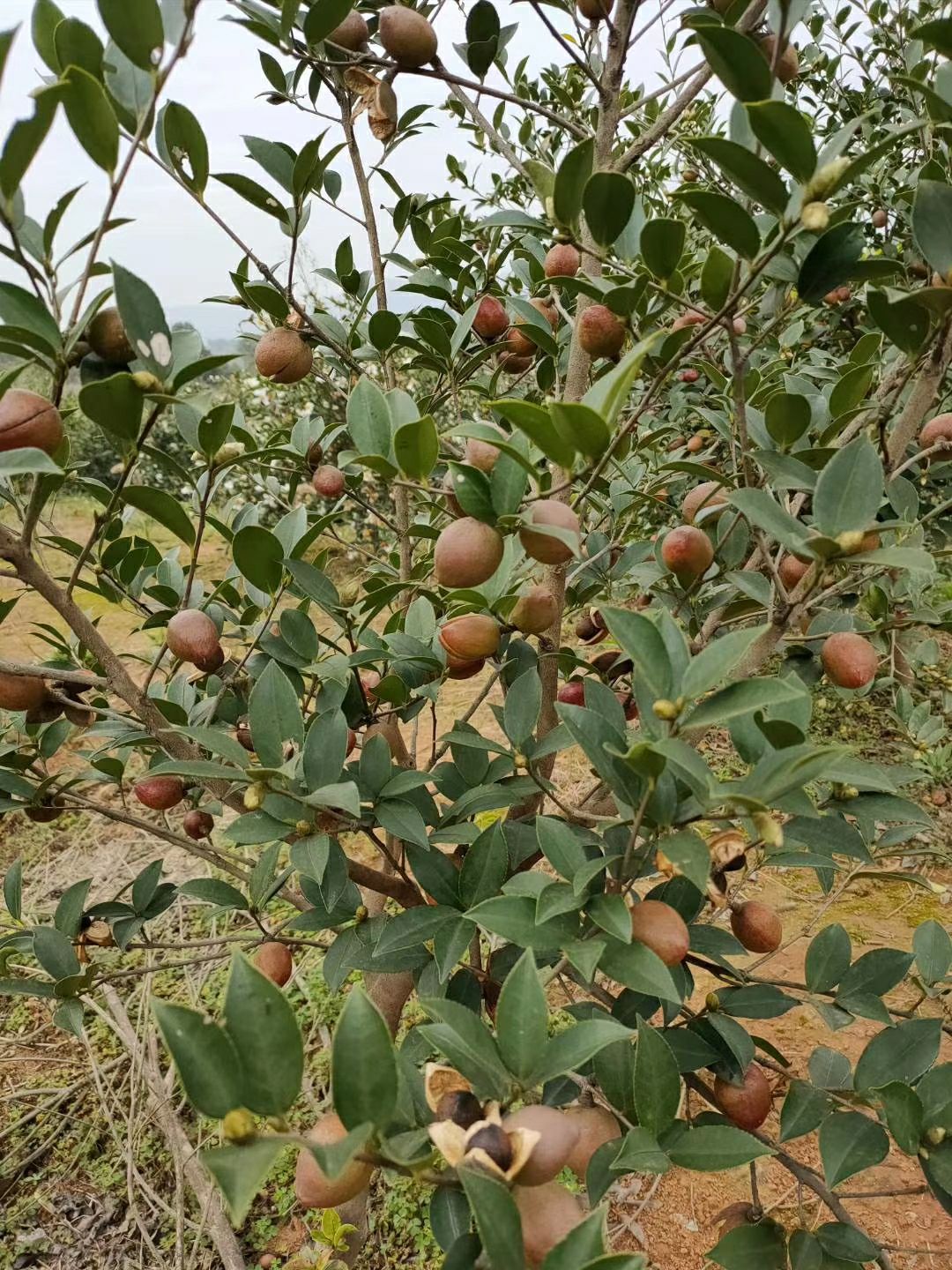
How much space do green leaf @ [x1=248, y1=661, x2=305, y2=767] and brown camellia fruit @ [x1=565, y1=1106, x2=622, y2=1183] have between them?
32 centimetres

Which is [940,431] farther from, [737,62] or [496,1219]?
[496,1219]

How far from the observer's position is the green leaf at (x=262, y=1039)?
1.08 ft

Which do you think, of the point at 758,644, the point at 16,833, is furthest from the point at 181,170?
the point at 16,833

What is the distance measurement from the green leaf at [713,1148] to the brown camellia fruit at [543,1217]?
133 mm

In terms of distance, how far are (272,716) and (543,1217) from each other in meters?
0.36

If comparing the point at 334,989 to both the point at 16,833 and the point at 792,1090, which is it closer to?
the point at 792,1090

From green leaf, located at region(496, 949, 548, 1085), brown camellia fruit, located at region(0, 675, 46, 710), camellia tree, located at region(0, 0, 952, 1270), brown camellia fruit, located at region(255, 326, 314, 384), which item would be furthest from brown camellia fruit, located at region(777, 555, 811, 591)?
brown camellia fruit, located at region(0, 675, 46, 710)

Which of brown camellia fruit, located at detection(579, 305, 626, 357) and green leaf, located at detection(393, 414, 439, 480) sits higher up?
brown camellia fruit, located at detection(579, 305, 626, 357)

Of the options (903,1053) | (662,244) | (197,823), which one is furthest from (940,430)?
(197,823)

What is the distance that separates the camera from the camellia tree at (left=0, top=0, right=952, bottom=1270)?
42 cm

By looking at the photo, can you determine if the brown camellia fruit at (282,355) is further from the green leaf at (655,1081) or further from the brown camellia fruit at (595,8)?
the green leaf at (655,1081)

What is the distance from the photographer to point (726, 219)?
1.57 feet

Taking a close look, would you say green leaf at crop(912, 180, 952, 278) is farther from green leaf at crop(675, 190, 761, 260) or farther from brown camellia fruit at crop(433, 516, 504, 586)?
brown camellia fruit at crop(433, 516, 504, 586)

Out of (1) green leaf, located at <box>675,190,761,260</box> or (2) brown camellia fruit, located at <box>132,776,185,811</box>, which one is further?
(2) brown camellia fruit, located at <box>132,776,185,811</box>
